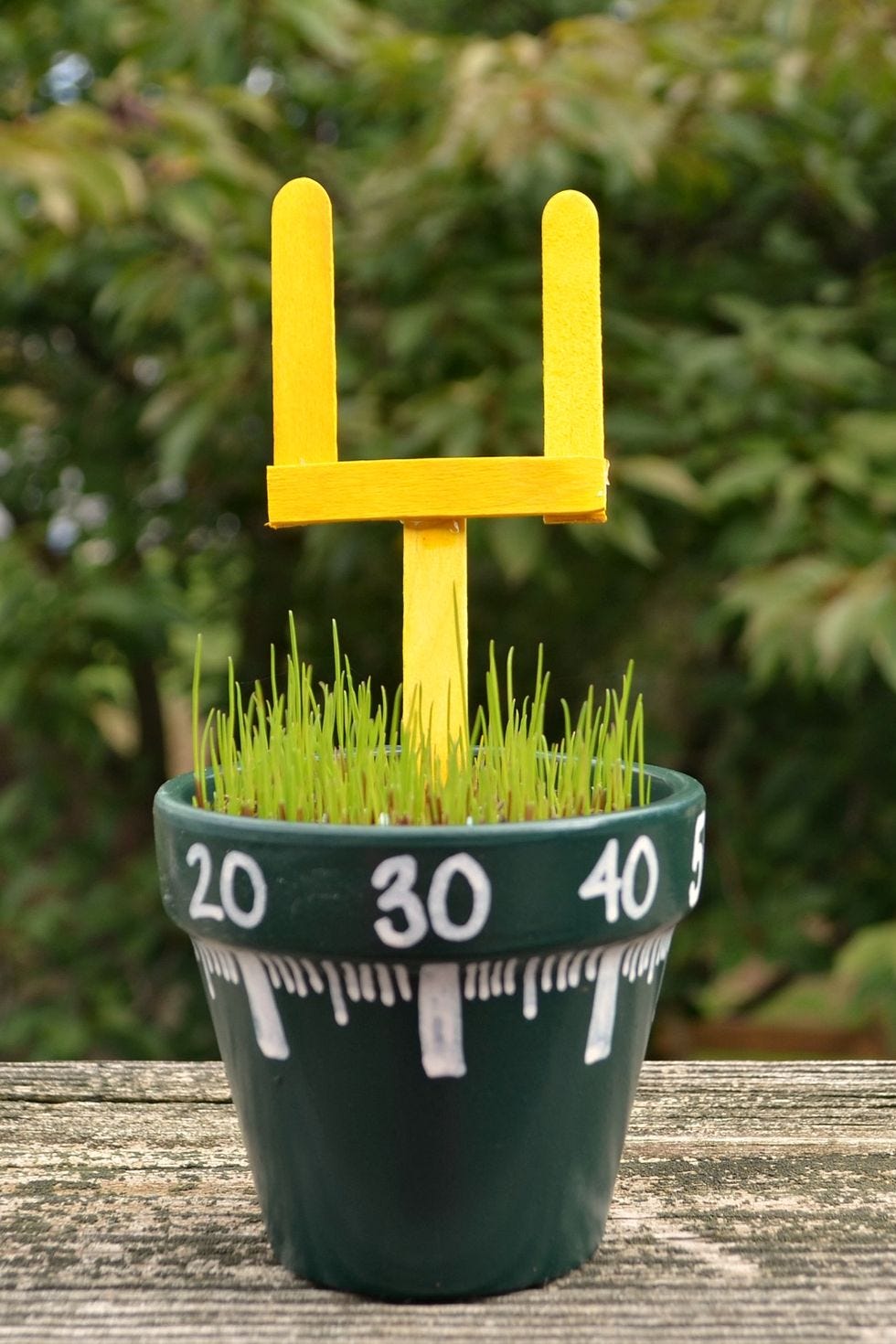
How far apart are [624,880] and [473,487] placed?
13 centimetres

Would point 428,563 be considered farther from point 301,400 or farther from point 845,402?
point 845,402

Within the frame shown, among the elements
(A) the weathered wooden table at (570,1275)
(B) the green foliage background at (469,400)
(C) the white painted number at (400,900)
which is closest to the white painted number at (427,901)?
(C) the white painted number at (400,900)

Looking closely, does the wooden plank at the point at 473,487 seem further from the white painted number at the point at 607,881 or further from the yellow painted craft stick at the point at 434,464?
the white painted number at the point at 607,881

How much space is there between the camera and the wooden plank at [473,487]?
41 cm

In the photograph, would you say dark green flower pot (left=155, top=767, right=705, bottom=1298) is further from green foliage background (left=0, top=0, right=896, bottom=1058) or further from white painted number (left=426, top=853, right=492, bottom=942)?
green foliage background (left=0, top=0, right=896, bottom=1058)

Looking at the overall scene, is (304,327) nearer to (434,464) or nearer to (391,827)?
(434,464)

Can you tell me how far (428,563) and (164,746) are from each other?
3.88 ft

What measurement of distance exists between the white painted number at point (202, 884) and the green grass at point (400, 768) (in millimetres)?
22

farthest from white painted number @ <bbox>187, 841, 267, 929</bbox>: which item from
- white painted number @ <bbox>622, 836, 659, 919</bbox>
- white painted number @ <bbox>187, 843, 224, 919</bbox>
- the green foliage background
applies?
the green foliage background

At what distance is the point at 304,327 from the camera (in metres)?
0.43

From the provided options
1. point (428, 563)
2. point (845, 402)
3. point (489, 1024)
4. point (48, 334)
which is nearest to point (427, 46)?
point (845, 402)

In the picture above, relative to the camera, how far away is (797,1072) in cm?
59

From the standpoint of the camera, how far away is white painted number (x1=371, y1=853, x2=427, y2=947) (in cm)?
36

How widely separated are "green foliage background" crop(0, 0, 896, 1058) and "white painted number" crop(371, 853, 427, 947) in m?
0.56
